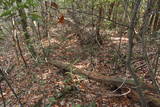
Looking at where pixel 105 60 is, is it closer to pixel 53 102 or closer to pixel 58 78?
pixel 58 78

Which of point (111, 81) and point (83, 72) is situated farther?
point (83, 72)

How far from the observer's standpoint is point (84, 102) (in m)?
3.44

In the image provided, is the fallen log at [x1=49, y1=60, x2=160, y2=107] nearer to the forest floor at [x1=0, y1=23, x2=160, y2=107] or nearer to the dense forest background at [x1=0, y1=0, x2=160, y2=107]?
the dense forest background at [x1=0, y1=0, x2=160, y2=107]

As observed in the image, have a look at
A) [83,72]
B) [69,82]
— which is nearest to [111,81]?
[83,72]

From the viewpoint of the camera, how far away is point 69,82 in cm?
400

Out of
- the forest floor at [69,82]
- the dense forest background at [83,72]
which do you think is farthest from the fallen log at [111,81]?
the forest floor at [69,82]

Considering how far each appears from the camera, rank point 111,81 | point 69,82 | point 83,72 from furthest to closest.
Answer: point 83,72
point 69,82
point 111,81

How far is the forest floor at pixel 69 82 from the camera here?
345cm

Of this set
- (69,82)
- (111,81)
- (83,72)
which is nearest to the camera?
(111,81)

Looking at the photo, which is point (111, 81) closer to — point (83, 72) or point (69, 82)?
point (83, 72)

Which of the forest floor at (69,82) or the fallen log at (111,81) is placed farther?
the forest floor at (69,82)

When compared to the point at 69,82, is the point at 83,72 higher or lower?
higher

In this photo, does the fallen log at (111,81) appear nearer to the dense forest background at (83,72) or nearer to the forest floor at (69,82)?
the dense forest background at (83,72)

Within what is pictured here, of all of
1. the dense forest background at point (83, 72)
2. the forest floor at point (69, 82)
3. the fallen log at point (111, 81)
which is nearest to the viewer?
the dense forest background at point (83, 72)
